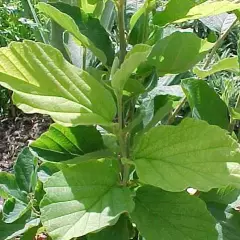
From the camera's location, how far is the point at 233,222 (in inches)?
37.4

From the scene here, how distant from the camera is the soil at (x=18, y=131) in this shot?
9.21ft

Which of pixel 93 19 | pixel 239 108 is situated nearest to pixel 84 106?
pixel 93 19

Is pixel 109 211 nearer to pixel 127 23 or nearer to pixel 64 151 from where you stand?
pixel 64 151

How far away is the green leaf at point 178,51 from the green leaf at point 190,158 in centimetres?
11

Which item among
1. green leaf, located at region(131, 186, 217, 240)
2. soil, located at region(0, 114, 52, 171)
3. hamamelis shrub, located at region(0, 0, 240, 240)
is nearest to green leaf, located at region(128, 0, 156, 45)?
hamamelis shrub, located at region(0, 0, 240, 240)

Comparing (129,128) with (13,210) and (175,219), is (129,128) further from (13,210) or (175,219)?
(13,210)

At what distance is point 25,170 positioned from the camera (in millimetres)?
1135

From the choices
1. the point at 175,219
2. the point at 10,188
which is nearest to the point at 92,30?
the point at 175,219

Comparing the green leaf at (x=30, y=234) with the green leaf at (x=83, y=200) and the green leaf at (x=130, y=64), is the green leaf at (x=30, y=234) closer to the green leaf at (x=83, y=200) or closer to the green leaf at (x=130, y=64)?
the green leaf at (x=83, y=200)

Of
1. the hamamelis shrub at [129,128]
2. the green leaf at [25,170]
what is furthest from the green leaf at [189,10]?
the green leaf at [25,170]

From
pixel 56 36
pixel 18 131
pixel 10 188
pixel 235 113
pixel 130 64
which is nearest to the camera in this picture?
pixel 130 64

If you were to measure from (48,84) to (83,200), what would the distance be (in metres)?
0.16

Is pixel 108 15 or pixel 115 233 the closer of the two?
pixel 115 233

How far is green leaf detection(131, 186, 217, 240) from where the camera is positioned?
0.83 meters
